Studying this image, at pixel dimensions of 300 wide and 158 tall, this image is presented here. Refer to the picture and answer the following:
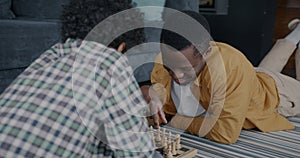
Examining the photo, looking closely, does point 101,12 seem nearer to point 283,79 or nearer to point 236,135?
point 236,135

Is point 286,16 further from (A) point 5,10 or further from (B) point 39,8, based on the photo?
(A) point 5,10

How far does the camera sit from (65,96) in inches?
27.2

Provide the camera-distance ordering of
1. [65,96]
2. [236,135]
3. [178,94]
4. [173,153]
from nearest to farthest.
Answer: [65,96] → [173,153] → [236,135] → [178,94]

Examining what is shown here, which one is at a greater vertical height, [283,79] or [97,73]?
[97,73]

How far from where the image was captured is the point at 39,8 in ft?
7.93

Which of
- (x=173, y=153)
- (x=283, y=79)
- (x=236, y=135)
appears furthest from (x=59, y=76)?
(x=283, y=79)

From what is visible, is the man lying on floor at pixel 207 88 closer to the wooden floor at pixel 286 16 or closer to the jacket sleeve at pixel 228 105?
the jacket sleeve at pixel 228 105

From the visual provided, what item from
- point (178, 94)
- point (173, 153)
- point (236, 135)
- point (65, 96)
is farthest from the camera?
point (178, 94)

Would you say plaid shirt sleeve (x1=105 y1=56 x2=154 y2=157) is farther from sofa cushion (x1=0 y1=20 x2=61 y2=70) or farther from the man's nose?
sofa cushion (x1=0 y1=20 x2=61 y2=70)

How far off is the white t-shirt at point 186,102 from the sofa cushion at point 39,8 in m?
1.16

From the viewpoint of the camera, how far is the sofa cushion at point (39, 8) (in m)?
2.40

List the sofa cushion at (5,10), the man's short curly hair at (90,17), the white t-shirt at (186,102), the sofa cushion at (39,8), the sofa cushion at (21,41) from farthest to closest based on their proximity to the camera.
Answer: the sofa cushion at (39,8) → the sofa cushion at (5,10) → the sofa cushion at (21,41) → the white t-shirt at (186,102) → the man's short curly hair at (90,17)

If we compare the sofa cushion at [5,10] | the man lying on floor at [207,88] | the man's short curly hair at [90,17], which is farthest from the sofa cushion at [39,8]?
the man's short curly hair at [90,17]

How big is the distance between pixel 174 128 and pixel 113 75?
0.92 metres
